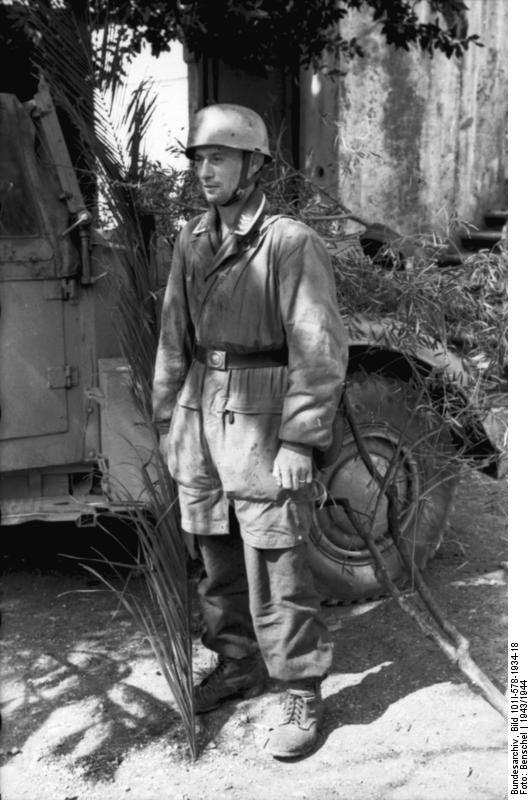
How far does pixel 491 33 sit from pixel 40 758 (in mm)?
7811

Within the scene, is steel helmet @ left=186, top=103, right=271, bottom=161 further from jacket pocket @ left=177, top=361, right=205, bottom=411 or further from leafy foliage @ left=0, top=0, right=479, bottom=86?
leafy foliage @ left=0, top=0, right=479, bottom=86

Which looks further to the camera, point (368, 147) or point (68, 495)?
point (368, 147)

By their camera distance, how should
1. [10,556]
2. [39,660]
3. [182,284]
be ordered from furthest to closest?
[10,556], [39,660], [182,284]

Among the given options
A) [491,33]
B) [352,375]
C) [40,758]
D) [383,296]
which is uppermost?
[491,33]

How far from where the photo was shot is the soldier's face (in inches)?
119

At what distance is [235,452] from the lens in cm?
309

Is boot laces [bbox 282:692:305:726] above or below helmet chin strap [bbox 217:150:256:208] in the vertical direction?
below

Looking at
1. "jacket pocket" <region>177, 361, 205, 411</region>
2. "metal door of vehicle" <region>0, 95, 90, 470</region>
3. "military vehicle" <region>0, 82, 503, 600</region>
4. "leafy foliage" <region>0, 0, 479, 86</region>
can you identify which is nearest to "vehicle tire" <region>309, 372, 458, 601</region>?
"military vehicle" <region>0, 82, 503, 600</region>

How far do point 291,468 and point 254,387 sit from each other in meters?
0.29

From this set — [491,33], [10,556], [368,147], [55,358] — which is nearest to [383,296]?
[55,358]

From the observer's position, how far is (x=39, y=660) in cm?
384

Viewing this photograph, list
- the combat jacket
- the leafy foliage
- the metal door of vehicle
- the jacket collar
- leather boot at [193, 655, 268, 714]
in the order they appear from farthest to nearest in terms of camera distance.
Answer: the leafy foliage
the metal door of vehicle
leather boot at [193, 655, 268, 714]
the jacket collar
the combat jacket

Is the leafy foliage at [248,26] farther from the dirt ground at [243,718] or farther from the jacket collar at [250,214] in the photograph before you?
the dirt ground at [243,718]
